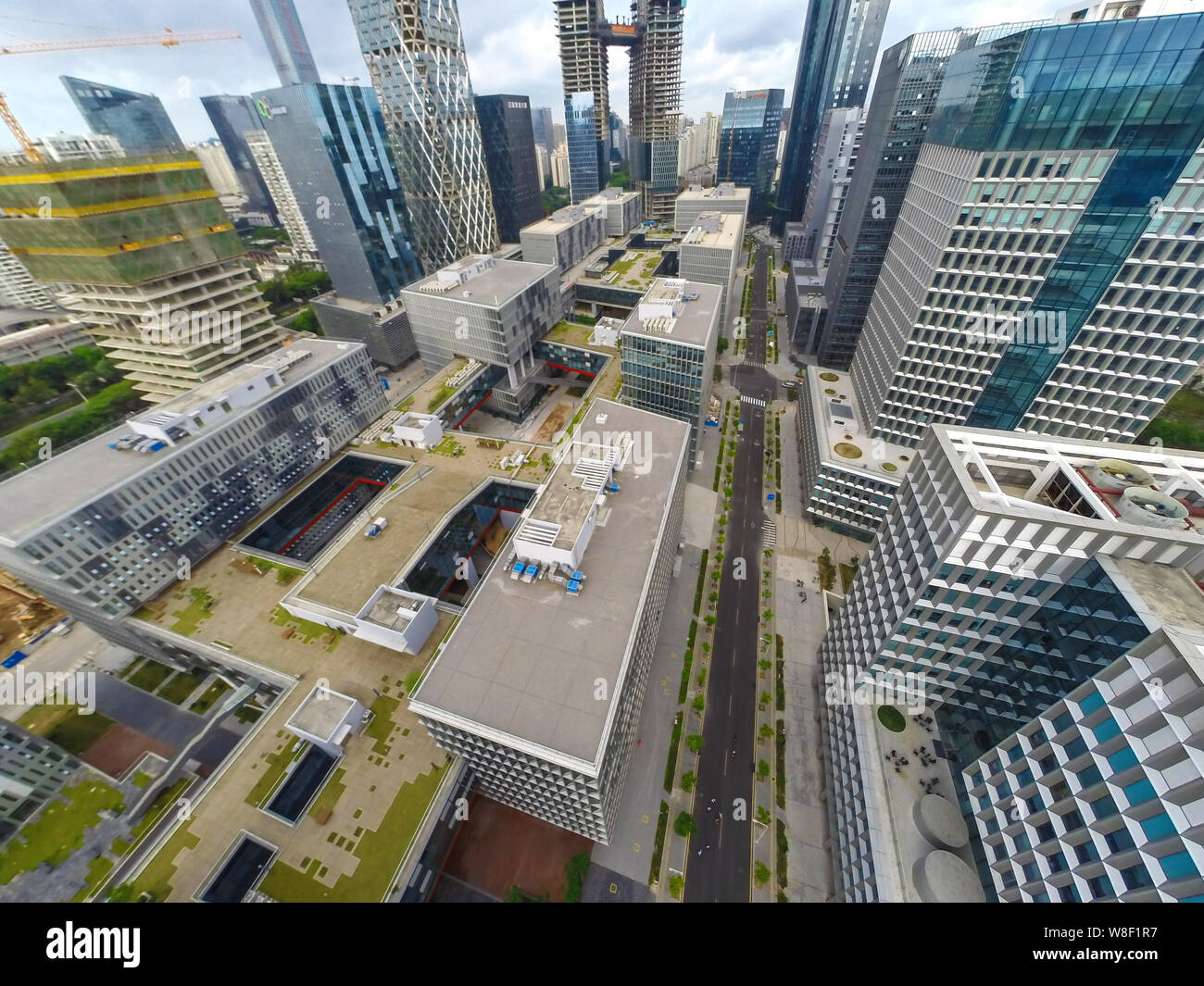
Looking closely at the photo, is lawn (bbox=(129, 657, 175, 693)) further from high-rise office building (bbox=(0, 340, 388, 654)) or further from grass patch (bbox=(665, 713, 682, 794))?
grass patch (bbox=(665, 713, 682, 794))

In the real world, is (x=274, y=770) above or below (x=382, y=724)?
above

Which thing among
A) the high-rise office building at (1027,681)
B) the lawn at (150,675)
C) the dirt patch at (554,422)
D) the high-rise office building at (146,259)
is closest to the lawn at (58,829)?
the lawn at (150,675)

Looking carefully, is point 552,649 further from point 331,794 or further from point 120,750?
point 120,750

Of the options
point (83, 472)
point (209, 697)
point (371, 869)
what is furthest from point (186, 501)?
point (371, 869)

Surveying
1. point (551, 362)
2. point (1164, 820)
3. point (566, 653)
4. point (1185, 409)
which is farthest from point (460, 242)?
point (1185, 409)

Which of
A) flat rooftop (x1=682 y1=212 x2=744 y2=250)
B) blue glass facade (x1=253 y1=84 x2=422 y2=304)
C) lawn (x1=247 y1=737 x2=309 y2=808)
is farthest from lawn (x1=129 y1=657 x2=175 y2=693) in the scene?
flat rooftop (x1=682 y1=212 x2=744 y2=250)

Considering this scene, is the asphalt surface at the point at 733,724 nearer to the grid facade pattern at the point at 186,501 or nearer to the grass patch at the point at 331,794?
the grass patch at the point at 331,794
